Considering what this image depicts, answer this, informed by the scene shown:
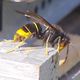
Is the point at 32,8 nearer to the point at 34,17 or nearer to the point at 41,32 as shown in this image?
the point at 41,32

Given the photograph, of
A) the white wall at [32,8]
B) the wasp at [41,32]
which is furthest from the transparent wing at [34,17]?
the white wall at [32,8]

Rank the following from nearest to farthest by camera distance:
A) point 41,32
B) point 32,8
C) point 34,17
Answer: point 34,17
point 41,32
point 32,8

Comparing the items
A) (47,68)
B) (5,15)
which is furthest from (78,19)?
(47,68)

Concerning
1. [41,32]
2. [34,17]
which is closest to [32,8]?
[41,32]

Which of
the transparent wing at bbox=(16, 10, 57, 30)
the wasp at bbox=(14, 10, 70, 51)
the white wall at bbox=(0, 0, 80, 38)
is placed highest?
the transparent wing at bbox=(16, 10, 57, 30)

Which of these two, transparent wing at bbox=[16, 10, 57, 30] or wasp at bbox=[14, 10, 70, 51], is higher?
transparent wing at bbox=[16, 10, 57, 30]

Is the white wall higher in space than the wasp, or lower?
lower

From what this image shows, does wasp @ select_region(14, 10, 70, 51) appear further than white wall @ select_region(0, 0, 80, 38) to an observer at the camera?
No

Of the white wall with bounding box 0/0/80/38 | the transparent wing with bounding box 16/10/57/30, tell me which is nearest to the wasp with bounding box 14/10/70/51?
the transparent wing with bounding box 16/10/57/30

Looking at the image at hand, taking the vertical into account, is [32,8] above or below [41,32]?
below

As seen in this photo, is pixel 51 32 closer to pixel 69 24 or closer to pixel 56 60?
pixel 56 60

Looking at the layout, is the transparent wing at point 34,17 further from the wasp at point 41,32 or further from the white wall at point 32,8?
the white wall at point 32,8

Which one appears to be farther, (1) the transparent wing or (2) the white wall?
(2) the white wall

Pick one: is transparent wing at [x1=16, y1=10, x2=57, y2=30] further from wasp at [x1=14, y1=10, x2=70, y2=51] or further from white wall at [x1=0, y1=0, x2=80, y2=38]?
white wall at [x1=0, y1=0, x2=80, y2=38]
